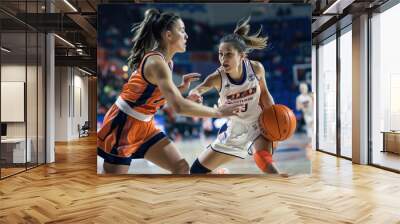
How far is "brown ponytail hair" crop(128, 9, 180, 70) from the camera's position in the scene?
5.70 meters

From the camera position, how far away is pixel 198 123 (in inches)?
231

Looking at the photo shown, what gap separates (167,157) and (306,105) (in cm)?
220

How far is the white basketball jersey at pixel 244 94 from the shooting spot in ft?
18.7

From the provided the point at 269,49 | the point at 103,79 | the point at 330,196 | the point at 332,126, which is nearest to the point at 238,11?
the point at 269,49

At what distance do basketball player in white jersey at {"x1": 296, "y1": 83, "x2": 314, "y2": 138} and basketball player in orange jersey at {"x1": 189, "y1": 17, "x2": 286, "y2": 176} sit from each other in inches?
18.7

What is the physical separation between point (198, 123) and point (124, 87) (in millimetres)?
1188

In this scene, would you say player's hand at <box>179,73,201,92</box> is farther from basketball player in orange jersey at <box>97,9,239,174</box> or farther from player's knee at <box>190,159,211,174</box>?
player's knee at <box>190,159,211,174</box>

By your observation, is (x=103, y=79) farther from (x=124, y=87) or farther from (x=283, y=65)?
(x=283, y=65)

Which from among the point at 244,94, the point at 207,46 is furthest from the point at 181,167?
the point at 207,46

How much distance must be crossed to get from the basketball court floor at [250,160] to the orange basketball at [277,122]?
0.55 ft

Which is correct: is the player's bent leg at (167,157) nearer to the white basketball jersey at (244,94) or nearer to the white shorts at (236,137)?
the white shorts at (236,137)

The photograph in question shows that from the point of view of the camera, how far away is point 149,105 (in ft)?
18.3

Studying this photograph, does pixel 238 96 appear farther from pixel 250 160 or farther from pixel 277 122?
pixel 250 160

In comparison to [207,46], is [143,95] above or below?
below
